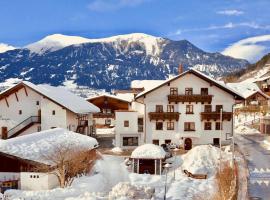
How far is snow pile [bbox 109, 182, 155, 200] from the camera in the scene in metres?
38.4

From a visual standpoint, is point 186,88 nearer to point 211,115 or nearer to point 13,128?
point 211,115

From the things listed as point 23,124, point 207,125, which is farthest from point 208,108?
point 23,124

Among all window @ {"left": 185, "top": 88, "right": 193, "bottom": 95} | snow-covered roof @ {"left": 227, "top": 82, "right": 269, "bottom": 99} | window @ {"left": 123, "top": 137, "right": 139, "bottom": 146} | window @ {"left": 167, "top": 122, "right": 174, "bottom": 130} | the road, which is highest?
snow-covered roof @ {"left": 227, "top": 82, "right": 269, "bottom": 99}

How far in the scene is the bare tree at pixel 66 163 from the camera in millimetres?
43963

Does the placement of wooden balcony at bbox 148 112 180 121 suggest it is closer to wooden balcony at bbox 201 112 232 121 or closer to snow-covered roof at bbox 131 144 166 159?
wooden balcony at bbox 201 112 232 121

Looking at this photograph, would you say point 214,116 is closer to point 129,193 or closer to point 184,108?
point 184,108

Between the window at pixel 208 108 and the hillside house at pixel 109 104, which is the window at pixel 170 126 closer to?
the window at pixel 208 108

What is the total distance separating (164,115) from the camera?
6266 cm

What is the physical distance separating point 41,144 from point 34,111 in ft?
71.6

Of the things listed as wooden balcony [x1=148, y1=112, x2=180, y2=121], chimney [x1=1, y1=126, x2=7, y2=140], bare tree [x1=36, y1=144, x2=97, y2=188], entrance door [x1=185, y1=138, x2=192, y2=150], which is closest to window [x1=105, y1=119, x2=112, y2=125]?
chimney [x1=1, y1=126, x2=7, y2=140]

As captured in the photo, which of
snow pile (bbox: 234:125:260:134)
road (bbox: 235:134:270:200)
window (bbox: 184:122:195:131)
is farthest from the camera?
snow pile (bbox: 234:125:260:134)

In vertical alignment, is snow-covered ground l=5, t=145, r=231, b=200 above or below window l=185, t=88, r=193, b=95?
below

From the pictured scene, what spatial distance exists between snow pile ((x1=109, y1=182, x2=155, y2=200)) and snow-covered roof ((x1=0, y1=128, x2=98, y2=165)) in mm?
8083

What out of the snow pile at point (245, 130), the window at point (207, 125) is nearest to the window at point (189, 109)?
the window at point (207, 125)
